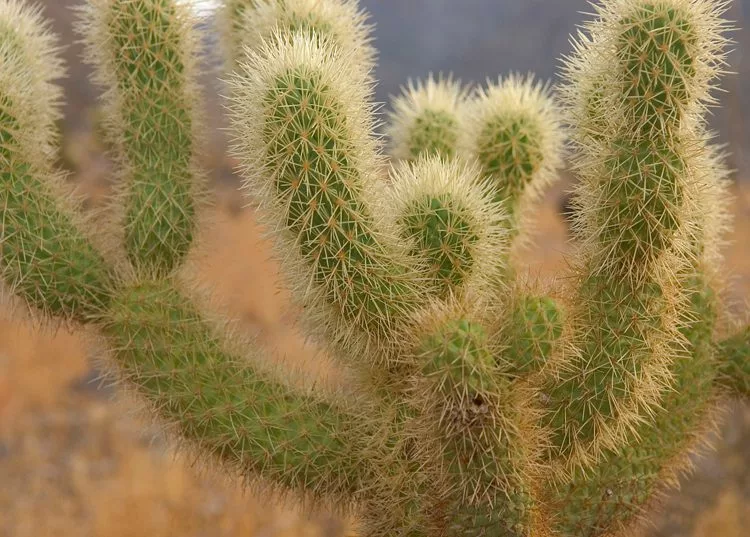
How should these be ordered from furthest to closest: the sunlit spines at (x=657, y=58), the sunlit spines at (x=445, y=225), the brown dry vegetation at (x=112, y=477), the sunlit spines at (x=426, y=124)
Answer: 1. the brown dry vegetation at (x=112, y=477)
2. the sunlit spines at (x=426, y=124)
3. the sunlit spines at (x=445, y=225)
4. the sunlit spines at (x=657, y=58)

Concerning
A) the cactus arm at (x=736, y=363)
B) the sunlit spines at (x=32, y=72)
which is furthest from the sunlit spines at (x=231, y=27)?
the cactus arm at (x=736, y=363)

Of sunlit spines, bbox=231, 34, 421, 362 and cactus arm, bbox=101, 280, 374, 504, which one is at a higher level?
sunlit spines, bbox=231, 34, 421, 362

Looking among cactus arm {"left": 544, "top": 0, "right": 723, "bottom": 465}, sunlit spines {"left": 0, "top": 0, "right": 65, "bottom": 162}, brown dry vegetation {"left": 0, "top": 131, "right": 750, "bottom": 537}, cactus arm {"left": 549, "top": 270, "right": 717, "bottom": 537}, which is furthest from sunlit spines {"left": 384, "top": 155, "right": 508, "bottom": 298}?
brown dry vegetation {"left": 0, "top": 131, "right": 750, "bottom": 537}

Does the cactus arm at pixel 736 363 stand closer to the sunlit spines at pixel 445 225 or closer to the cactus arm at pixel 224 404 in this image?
the sunlit spines at pixel 445 225

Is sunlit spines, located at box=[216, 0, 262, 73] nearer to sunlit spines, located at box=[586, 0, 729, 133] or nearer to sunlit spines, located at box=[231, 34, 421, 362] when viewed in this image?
sunlit spines, located at box=[231, 34, 421, 362]

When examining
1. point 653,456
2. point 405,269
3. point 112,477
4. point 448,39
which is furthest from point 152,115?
point 448,39

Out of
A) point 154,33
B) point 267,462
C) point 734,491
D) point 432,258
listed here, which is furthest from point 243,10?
point 734,491

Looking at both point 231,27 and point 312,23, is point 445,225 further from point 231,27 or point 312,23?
point 231,27

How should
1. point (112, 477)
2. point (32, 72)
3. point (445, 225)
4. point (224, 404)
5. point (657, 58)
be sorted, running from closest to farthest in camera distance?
point (657, 58)
point (445, 225)
point (224, 404)
point (32, 72)
point (112, 477)
